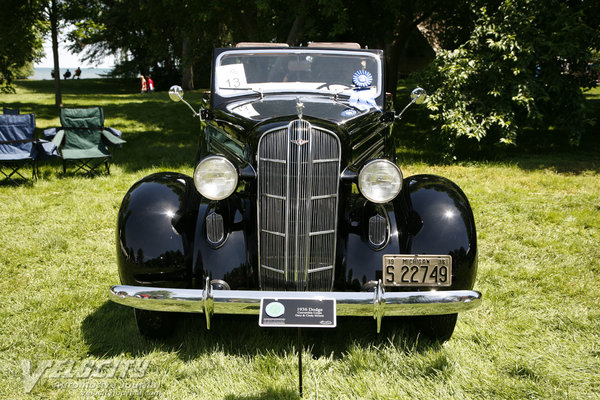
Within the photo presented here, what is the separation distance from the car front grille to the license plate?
0.36m

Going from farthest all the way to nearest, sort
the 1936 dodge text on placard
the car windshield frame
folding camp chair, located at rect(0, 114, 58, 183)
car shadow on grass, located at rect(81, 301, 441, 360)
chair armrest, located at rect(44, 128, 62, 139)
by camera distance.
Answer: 1. chair armrest, located at rect(44, 128, 62, 139)
2. folding camp chair, located at rect(0, 114, 58, 183)
3. the car windshield frame
4. car shadow on grass, located at rect(81, 301, 441, 360)
5. the 1936 dodge text on placard

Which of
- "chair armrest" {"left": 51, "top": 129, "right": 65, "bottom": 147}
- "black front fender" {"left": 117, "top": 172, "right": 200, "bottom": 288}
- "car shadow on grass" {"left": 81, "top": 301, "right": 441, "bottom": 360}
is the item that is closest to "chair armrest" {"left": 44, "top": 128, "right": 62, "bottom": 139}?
"chair armrest" {"left": 51, "top": 129, "right": 65, "bottom": 147}

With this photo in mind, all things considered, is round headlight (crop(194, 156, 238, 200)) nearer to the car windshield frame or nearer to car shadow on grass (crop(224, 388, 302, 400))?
car shadow on grass (crop(224, 388, 302, 400))

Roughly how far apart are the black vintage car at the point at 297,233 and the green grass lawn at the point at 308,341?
0.31m

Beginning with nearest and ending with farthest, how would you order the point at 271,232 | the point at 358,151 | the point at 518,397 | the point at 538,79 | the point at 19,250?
the point at 518,397
the point at 271,232
the point at 358,151
the point at 19,250
the point at 538,79

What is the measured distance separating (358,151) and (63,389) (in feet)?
7.64

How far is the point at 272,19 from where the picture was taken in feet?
37.9

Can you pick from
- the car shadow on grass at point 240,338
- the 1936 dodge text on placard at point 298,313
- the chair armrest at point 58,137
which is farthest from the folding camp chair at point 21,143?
the 1936 dodge text on placard at point 298,313

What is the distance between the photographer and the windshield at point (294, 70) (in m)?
3.91

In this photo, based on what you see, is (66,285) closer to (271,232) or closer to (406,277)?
(271,232)

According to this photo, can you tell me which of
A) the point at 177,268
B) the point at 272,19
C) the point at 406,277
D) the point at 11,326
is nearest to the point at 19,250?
the point at 11,326

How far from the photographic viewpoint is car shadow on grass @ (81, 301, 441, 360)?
3076 millimetres

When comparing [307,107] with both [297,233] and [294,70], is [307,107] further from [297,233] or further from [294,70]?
[297,233]

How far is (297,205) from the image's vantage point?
8.82 feet
